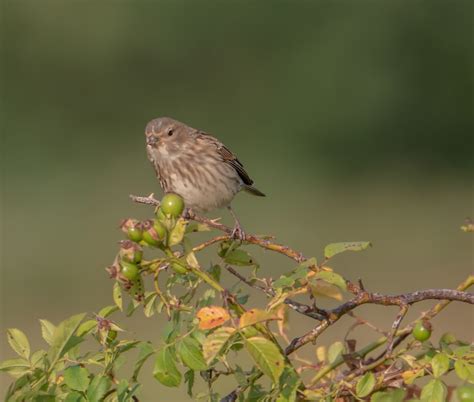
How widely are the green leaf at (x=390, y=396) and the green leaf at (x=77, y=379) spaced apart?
0.49 metres

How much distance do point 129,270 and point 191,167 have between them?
11.7 feet

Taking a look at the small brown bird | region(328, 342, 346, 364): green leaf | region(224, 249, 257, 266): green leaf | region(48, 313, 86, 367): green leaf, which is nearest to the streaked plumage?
the small brown bird

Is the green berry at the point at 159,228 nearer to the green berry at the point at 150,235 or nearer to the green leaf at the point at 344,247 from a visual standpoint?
the green berry at the point at 150,235

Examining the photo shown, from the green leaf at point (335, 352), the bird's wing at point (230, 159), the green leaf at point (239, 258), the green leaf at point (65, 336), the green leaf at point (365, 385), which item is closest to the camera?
the green leaf at point (65, 336)

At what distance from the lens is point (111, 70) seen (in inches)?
704

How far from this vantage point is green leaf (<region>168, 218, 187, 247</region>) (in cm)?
187

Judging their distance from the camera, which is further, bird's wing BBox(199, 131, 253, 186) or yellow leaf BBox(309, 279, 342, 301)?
bird's wing BBox(199, 131, 253, 186)

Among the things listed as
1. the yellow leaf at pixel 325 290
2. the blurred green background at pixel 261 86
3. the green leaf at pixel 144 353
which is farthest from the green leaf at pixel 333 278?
the blurred green background at pixel 261 86

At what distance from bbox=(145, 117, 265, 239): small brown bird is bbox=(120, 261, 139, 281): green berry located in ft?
10.7

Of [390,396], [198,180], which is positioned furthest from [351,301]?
[198,180]

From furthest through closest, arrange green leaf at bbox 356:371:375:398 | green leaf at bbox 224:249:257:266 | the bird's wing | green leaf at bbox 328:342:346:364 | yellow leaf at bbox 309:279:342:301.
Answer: the bird's wing, green leaf at bbox 328:342:346:364, green leaf at bbox 224:249:257:266, yellow leaf at bbox 309:279:342:301, green leaf at bbox 356:371:375:398

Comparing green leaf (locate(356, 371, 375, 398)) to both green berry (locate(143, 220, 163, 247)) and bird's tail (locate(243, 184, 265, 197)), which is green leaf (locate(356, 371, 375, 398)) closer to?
green berry (locate(143, 220, 163, 247))

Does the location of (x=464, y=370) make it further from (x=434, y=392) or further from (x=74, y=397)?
(x=74, y=397)

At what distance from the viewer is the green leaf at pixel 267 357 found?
5.44 ft
